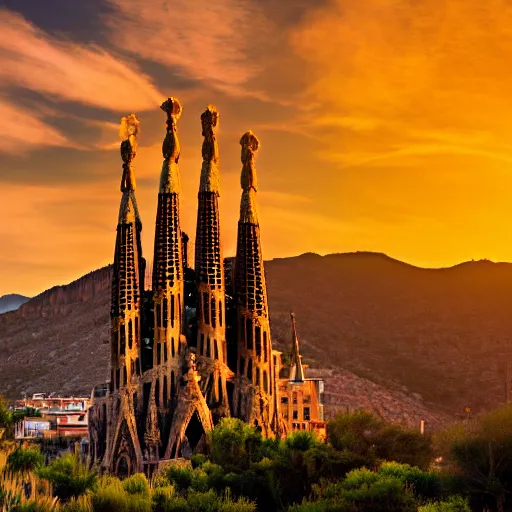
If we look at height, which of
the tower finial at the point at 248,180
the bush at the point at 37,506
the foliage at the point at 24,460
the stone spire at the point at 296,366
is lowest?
the bush at the point at 37,506

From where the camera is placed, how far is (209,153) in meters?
61.8

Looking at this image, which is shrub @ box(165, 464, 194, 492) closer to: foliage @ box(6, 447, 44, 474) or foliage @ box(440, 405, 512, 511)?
foliage @ box(6, 447, 44, 474)

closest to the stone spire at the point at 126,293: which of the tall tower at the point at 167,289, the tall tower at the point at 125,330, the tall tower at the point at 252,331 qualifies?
the tall tower at the point at 125,330

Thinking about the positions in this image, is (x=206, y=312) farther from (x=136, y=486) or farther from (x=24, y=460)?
(x=136, y=486)

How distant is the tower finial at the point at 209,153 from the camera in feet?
201

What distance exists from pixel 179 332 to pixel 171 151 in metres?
11.5

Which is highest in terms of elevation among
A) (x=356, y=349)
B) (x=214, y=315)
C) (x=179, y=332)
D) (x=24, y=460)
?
(x=356, y=349)

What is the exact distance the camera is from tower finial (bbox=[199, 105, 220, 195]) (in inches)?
2409

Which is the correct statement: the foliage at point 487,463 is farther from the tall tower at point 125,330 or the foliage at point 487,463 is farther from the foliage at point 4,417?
the foliage at point 4,417

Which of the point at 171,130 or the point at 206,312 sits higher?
the point at 171,130

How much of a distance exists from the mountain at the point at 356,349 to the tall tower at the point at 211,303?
6020cm

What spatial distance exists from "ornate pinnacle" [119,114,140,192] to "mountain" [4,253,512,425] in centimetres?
6213

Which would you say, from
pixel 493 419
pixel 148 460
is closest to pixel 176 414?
pixel 148 460

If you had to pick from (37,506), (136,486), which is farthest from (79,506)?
(136,486)
